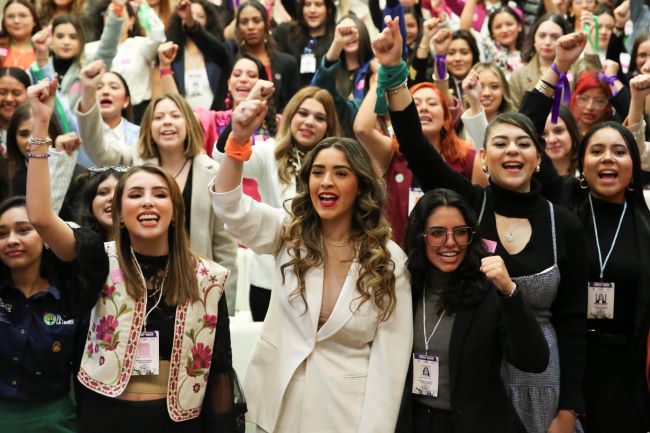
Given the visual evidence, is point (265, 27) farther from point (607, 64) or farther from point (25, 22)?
point (607, 64)

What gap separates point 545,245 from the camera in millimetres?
3486

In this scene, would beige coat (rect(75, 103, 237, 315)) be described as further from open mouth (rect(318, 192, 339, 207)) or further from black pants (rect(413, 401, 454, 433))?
black pants (rect(413, 401, 454, 433))

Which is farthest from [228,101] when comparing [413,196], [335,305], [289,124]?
[335,305]

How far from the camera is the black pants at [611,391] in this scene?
11.8 feet

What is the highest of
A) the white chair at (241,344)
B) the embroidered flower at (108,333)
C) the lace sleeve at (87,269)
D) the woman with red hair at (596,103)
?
the woman with red hair at (596,103)

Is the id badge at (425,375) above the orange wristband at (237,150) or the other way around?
the other way around

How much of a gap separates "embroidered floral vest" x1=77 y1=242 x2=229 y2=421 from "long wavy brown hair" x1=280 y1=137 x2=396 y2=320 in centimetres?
34

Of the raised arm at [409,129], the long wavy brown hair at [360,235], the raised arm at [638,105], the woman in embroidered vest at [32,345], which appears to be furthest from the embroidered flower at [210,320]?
the raised arm at [638,105]

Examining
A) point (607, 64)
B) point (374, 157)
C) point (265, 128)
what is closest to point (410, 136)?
point (374, 157)

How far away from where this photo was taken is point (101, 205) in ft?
13.7

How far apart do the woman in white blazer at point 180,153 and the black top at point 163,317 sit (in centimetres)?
120

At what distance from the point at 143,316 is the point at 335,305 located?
63 cm

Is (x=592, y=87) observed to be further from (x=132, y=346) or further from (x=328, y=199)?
(x=132, y=346)

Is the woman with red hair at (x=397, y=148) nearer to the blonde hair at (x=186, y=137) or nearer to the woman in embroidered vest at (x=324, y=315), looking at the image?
the woman in embroidered vest at (x=324, y=315)
